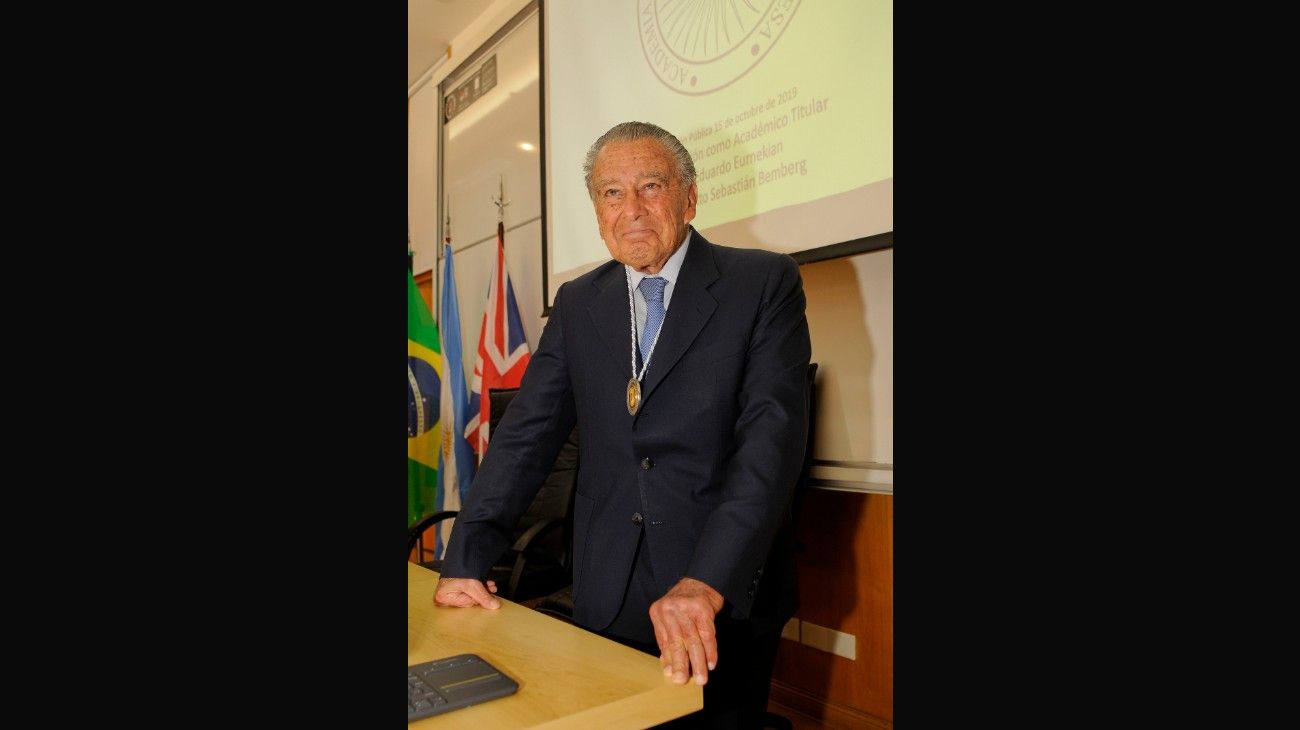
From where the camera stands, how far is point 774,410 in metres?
1.41

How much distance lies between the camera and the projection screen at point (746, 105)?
2182 mm

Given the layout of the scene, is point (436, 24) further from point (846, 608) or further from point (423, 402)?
point (846, 608)

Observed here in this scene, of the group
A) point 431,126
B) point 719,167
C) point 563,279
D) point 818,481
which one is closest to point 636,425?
point 818,481

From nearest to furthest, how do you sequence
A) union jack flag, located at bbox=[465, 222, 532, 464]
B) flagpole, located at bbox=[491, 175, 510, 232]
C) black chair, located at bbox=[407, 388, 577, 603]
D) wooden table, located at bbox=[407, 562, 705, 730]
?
1. wooden table, located at bbox=[407, 562, 705, 730]
2. black chair, located at bbox=[407, 388, 577, 603]
3. union jack flag, located at bbox=[465, 222, 532, 464]
4. flagpole, located at bbox=[491, 175, 510, 232]

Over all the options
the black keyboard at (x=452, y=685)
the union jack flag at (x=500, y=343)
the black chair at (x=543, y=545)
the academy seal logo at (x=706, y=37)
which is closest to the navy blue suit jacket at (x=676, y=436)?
the black keyboard at (x=452, y=685)

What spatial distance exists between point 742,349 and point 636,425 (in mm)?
245

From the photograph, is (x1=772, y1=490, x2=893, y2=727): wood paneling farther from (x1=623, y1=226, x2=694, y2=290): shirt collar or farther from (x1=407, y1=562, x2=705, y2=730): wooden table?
(x1=407, y1=562, x2=705, y2=730): wooden table

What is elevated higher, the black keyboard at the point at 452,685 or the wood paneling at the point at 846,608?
the black keyboard at the point at 452,685

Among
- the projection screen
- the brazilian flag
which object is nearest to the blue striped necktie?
the projection screen

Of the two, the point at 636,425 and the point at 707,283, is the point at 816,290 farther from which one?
the point at 636,425

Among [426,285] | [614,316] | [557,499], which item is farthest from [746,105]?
[426,285]

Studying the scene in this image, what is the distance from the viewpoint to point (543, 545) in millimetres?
3184

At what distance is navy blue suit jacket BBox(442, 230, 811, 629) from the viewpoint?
4.72 ft

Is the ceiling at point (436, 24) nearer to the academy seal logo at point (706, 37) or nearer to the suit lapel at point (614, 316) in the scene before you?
the academy seal logo at point (706, 37)
